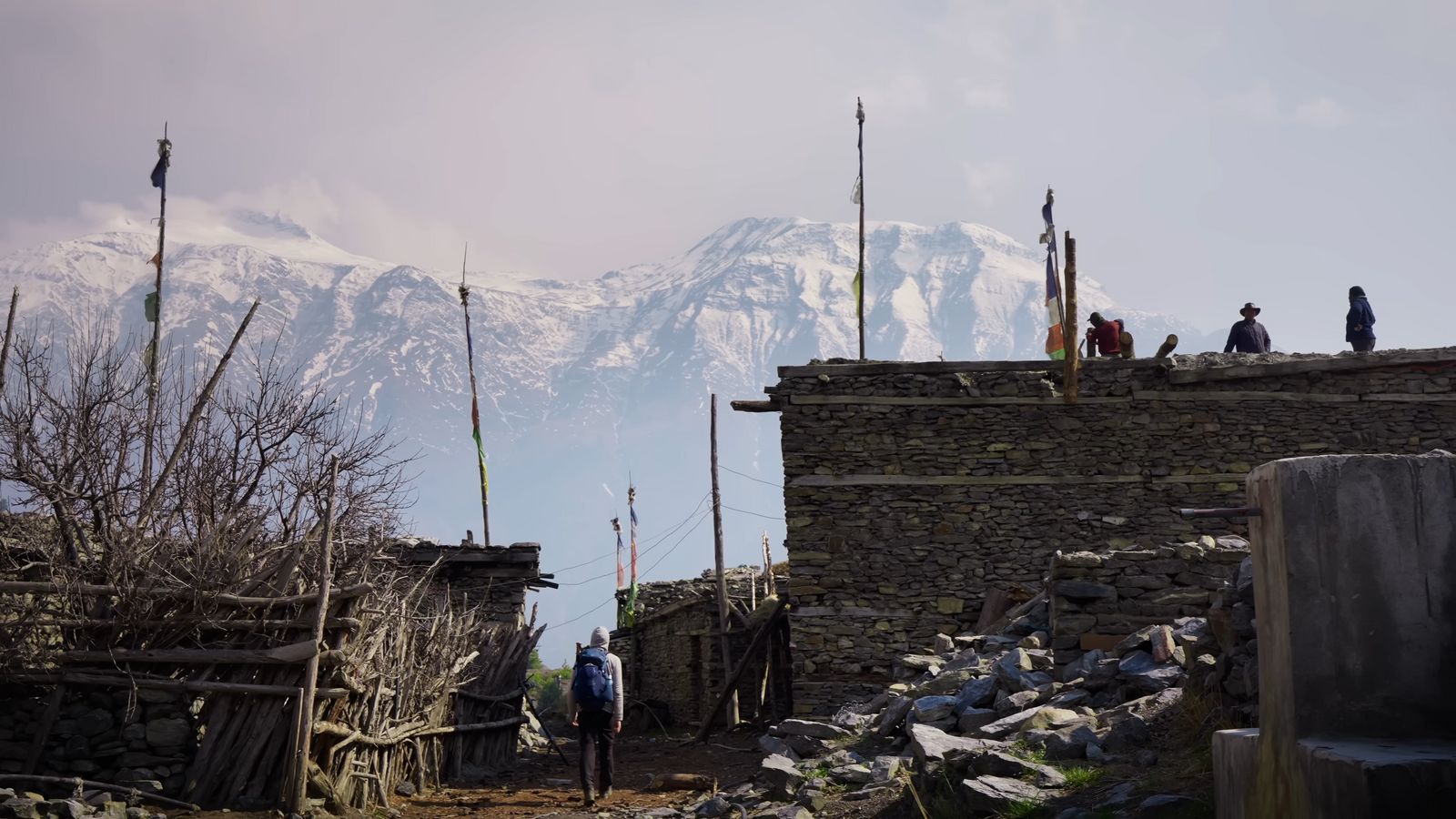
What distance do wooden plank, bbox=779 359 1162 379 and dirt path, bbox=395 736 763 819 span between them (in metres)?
4.61

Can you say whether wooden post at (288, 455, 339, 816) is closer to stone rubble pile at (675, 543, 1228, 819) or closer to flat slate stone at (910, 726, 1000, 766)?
stone rubble pile at (675, 543, 1228, 819)

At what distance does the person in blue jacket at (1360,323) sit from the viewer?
695 inches

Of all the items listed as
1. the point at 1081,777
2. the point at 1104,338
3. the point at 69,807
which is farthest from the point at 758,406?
the point at 1081,777

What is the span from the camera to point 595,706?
36.6 feet

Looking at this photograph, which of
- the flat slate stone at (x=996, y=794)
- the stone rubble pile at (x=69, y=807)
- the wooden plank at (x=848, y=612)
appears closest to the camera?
the flat slate stone at (x=996, y=794)

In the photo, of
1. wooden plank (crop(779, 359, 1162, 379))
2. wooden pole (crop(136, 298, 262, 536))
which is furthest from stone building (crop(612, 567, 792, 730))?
wooden pole (crop(136, 298, 262, 536))

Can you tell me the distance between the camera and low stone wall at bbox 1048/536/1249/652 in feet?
35.9

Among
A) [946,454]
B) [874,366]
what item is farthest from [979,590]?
[874,366]

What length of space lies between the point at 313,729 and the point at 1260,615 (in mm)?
6822

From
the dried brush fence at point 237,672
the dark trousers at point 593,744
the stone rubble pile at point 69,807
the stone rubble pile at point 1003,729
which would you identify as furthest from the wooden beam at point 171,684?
the stone rubble pile at point 1003,729

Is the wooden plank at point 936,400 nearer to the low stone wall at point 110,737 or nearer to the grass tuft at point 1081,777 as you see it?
the low stone wall at point 110,737

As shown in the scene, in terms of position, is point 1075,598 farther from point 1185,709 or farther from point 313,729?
point 313,729

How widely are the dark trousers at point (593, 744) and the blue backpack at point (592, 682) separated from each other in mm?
104

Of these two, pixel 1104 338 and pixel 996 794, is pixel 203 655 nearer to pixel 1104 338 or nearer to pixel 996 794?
pixel 996 794
